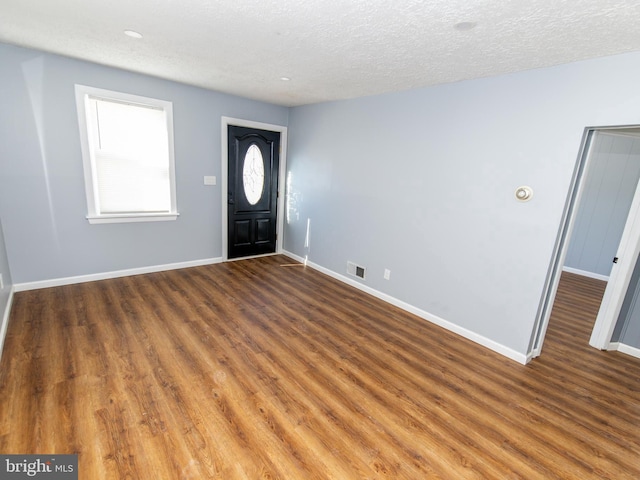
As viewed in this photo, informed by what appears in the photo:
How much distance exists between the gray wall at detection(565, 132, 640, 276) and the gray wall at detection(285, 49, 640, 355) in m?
3.29

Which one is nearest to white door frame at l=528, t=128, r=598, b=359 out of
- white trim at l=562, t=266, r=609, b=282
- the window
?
white trim at l=562, t=266, r=609, b=282

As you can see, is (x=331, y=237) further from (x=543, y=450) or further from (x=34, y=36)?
(x=34, y=36)

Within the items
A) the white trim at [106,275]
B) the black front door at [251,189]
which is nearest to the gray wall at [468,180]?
the black front door at [251,189]

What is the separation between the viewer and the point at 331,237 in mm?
4562

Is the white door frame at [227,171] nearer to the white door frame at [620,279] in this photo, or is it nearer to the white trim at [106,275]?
the white trim at [106,275]

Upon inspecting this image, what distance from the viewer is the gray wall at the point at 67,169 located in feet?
10.3

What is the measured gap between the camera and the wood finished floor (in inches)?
66.6

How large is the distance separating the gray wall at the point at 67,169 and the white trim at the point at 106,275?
0.06 meters

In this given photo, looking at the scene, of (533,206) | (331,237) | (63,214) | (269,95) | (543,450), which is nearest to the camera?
(543,450)

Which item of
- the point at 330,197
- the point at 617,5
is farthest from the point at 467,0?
the point at 330,197

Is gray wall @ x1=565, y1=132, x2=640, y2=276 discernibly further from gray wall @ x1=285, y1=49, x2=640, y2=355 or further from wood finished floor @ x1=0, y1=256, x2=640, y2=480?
gray wall @ x1=285, y1=49, x2=640, y2=355

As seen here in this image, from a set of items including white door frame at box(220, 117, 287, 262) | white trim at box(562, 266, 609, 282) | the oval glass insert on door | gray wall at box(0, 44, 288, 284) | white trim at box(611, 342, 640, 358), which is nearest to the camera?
white trim at box(611, 342, 640, 358)

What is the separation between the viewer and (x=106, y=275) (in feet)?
12.9

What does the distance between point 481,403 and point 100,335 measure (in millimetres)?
3171
